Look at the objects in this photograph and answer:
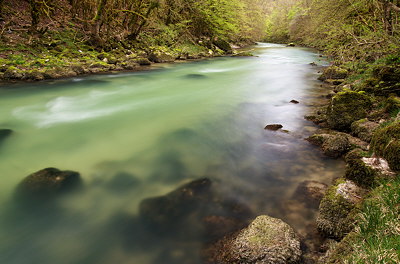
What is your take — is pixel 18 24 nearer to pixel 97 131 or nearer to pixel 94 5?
pixel 94 5

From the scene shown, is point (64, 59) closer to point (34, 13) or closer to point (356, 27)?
point (34, 13)

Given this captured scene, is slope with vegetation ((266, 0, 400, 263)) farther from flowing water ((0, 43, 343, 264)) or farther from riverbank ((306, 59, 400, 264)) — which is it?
flowing water ((0, 43, 343, 264))

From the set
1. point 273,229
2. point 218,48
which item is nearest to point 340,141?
point 273,229

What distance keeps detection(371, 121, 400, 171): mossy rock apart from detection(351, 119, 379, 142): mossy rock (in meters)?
1.57

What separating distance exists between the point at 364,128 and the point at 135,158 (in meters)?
5.28

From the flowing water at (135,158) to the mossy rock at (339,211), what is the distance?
0.31m

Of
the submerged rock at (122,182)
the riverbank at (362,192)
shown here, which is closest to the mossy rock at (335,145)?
the riverbank at (362,192)

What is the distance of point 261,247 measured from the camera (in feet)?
8.64

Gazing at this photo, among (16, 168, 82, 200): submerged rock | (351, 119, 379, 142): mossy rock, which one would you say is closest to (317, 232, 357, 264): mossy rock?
(351, 119, 379, 142): mossy rock

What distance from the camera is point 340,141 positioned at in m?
5.12

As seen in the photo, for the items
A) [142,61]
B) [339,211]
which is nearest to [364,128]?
[339,211]

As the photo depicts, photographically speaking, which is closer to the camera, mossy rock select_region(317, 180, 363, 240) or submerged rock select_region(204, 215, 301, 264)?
submerged rock select_region(204, 215, 301, 264)

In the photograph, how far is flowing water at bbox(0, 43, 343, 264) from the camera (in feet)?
10.5

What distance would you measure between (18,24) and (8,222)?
47.1 feet
